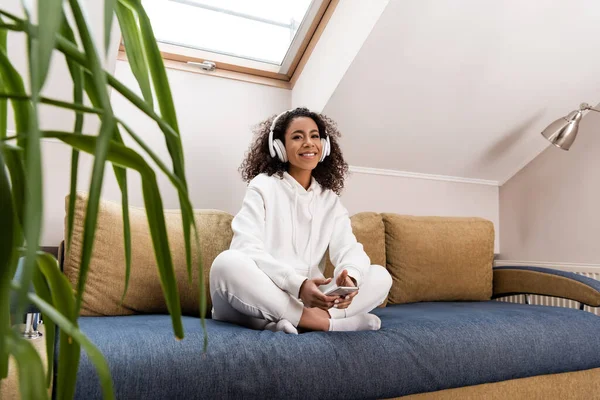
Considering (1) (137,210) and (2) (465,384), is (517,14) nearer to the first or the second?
(2) (465,384)

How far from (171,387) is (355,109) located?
159 cm

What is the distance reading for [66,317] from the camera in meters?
0.33

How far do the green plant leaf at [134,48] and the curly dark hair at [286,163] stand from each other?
148cm

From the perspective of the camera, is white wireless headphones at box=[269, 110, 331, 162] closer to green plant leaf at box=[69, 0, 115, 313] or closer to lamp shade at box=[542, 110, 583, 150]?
lamp shade at box=[542, 110, 583, 150]

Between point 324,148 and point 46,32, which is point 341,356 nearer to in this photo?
point 324,148

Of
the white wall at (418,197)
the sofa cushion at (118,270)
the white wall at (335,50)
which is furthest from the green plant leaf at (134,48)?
the white wall at (418,197)

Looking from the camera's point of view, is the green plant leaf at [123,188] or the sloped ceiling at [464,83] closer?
the green plant leaf at [123,188]

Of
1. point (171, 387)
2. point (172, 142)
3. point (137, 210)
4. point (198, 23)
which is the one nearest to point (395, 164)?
point (198, 23)

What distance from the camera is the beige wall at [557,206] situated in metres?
2.50

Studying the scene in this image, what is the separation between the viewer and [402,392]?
1.26 meters

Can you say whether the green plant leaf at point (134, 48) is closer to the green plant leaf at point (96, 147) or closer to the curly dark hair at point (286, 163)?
the green plant leaf at point (96, 147)

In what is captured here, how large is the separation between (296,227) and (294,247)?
67 millimetres

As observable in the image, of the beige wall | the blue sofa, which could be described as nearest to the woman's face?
the blue sofa

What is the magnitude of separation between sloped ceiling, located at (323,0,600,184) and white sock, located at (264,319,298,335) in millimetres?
Result: 1188
